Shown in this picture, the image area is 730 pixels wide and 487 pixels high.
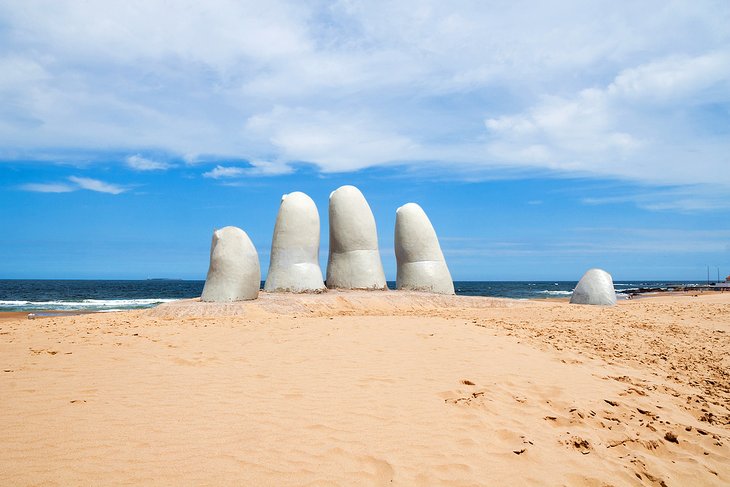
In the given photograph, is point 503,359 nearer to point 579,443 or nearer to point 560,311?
point 579,443

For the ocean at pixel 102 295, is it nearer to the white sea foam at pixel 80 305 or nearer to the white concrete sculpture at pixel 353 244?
the white sea foam at pixel 80 305

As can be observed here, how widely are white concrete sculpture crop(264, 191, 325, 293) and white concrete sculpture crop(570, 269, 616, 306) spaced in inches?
358

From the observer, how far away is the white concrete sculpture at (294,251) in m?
15.3

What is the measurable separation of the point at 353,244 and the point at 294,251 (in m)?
2.00

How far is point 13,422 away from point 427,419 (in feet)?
9.94

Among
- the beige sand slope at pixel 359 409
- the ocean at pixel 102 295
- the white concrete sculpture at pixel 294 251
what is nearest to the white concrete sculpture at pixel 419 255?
the white concrete sculpture at pixel 294 251

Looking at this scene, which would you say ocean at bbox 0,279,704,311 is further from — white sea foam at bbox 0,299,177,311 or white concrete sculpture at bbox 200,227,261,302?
white concrete sculpture at bbox 200,227,261,302

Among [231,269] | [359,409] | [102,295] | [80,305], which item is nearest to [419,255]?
[231,269]

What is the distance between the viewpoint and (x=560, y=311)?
1388cm

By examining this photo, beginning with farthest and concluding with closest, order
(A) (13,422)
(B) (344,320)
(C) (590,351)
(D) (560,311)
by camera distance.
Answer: (D) (560,311) → (B) (344,320) → (C) (590,351) → (A) (13,422)

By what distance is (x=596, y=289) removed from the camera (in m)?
17.5

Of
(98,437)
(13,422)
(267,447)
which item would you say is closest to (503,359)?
(267,447)

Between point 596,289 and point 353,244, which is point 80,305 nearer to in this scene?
point 353,244

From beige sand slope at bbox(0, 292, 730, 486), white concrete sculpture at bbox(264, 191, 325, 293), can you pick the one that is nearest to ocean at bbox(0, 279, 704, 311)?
white concrete sculpture at bbox(264, 191, 325, 293)
